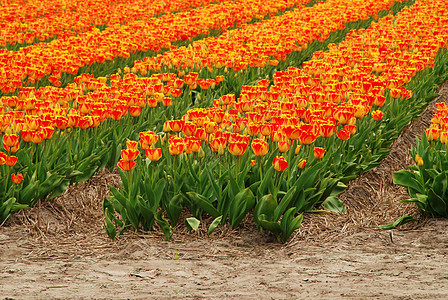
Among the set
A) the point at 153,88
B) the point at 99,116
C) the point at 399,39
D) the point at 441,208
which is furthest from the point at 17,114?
the point at 399,39

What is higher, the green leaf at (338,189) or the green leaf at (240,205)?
the green leaf at (240,205)

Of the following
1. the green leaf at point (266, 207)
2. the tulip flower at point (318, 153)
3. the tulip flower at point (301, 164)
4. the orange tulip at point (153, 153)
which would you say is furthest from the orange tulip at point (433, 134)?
the orange tulip at point (153, 153)

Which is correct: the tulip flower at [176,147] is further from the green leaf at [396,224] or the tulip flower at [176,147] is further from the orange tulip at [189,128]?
the green leaf at [396,224]

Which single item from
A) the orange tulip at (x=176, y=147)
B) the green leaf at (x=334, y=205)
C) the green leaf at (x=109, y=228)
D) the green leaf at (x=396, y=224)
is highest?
the orange tulip at (x=176, y=147)

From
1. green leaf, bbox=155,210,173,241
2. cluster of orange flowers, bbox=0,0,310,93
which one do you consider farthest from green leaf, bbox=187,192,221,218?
cluster of orange flowers, bbox=0,0,310,93

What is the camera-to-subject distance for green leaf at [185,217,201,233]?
4008 millimetres

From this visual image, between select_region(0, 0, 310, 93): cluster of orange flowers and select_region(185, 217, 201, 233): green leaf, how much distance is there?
3.18m

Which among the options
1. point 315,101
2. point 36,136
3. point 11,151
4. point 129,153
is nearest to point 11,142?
point 11,151

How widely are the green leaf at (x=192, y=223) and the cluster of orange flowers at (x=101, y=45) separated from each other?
318 centimetres

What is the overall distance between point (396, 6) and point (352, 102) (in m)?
12.6

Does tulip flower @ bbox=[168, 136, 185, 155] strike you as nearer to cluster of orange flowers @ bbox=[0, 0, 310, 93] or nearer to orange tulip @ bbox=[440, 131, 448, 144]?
orange tulip @ bbox=[440, 131, 448, 144]

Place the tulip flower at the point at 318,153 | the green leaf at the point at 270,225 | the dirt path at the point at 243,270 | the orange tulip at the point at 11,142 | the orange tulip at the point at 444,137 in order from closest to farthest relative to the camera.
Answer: the dirt path at the point at 243,270, the green leaf at the point at 270,225, the orange tulip at the point at 11,142, the tulip flower at the point at 318,153, the orange tulip at the point at 444,137

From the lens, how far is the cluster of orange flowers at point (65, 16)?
11297mm

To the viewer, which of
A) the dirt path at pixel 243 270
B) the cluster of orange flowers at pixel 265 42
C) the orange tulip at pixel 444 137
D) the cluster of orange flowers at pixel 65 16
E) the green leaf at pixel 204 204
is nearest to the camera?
the dirt path at pixel 243 270
